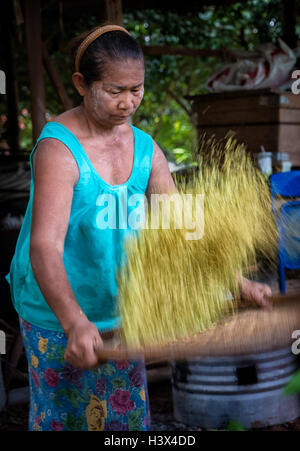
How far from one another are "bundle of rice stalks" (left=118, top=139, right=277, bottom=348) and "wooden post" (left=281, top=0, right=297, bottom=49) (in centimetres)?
371

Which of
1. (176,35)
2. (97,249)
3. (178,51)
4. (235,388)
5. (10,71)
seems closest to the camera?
(97,249)

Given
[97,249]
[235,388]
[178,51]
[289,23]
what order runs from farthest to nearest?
[178,51], [289,23], [235,388], [97,249]

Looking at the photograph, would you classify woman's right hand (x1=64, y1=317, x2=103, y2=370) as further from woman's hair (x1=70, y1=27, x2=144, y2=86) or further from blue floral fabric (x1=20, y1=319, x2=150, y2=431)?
woman's hair (x1=70, y1=27, x2=144, y2=86)

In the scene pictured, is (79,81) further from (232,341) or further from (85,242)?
(232,341)

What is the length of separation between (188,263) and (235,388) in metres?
1.58

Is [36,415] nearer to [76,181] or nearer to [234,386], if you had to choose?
[76,181]

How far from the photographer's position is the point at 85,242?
1.37 meters

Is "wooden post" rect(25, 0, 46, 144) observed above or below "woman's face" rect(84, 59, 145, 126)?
above

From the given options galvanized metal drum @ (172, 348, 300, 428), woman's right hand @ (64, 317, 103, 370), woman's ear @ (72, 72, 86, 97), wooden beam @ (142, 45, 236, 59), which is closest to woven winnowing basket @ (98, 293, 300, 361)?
woman's right hand @ (64, 317, 103, 370)

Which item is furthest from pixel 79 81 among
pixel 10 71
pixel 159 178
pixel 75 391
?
pixel 10 71

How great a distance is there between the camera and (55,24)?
632cm

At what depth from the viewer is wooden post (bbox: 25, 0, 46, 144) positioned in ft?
11.6

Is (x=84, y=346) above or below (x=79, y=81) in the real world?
below

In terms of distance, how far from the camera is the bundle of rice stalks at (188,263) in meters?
1.20
